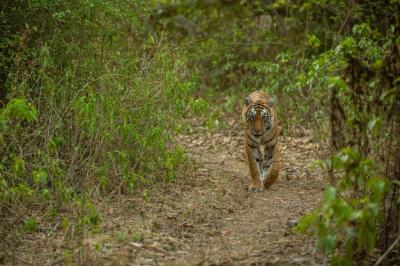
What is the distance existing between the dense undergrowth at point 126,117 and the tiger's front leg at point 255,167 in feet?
2.95

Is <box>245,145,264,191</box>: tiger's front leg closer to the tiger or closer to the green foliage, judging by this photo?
the tiger

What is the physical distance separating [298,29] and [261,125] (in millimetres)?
5293

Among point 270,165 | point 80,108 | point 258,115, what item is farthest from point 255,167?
point 80,108

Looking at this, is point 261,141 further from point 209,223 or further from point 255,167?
point 209,223

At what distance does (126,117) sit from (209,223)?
1545 millimetres

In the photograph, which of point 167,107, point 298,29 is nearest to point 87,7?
point 167,107

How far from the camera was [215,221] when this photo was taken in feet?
21.7

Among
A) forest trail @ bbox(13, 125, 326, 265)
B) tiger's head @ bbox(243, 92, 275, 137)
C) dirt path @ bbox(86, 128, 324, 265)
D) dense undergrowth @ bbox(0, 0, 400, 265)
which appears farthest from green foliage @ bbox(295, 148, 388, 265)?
tiger's head @ bbox(243, 92, 275, 137)

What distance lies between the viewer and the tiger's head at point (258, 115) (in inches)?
337

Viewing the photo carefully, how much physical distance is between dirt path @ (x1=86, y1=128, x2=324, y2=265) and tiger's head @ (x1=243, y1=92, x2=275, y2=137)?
68 cm

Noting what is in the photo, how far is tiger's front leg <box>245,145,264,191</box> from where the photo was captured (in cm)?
827

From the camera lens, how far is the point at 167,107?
799 cm

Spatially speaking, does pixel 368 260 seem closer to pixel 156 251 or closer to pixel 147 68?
pixel 156 251

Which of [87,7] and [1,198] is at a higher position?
[87,7]
